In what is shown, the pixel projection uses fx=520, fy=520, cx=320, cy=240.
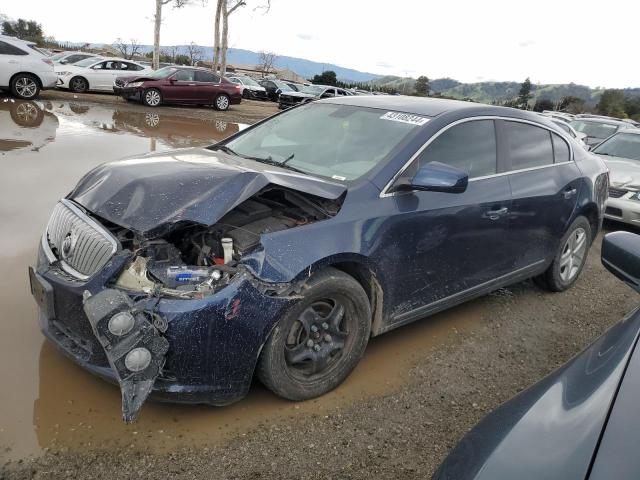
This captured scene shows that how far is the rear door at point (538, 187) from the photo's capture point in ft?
13.3

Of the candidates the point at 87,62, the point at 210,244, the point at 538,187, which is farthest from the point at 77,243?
the point at 87,62

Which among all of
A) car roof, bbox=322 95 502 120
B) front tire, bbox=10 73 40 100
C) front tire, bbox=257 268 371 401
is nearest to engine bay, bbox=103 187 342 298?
front tire, bbox=257 268 371 401

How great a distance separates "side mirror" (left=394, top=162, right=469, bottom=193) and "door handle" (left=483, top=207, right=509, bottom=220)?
61cm

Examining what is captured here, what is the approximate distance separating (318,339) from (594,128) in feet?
45.4

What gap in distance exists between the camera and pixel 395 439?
9.12 feet

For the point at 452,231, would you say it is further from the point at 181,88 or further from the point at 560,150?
the point at 181,88

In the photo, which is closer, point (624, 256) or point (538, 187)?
point (624, 256)

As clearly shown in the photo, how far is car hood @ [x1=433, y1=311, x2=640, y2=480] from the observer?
1.31 metres

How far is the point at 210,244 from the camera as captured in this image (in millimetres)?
2861

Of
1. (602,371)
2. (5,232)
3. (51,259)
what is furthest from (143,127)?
(602,371)

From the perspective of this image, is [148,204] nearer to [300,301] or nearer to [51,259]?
[51,259]

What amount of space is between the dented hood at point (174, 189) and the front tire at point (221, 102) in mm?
16671

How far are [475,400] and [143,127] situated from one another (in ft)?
36.4

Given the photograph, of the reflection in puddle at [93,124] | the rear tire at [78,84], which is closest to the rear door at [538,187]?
the reflection in puddle at [93,124]
